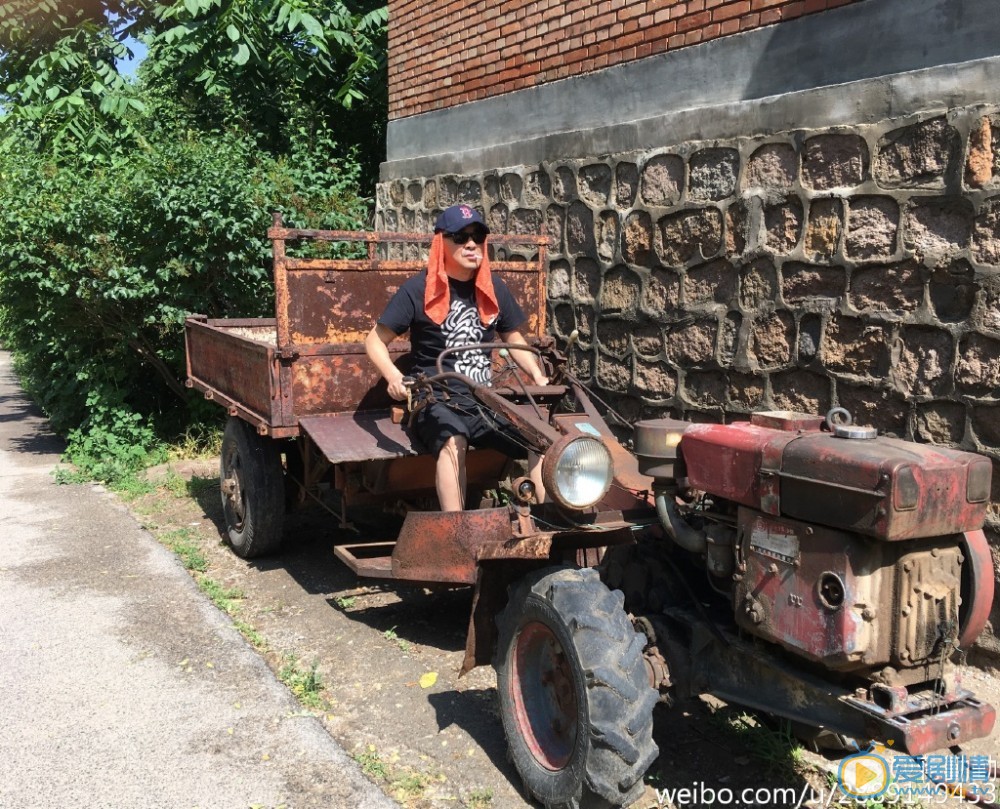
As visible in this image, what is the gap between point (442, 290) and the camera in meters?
4.86

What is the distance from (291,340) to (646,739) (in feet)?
10.5

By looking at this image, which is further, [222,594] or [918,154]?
[222,594]

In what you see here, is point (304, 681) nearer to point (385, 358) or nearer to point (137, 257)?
point (385, 358)

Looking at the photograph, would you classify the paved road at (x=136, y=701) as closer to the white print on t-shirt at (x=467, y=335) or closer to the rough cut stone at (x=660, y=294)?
the white print on t-shirt at (x=467, y=335)

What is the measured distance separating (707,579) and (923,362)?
70.9 inches

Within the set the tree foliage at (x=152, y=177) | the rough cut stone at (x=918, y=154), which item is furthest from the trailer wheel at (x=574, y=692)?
the tree foliage at (x=152, y=177)

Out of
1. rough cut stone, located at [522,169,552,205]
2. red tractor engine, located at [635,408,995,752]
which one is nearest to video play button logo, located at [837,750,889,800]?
red tractor engine, located at [635,408,995,752]

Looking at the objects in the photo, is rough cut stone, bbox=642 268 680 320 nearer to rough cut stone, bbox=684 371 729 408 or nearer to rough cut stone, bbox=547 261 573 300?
rough cut stone, bbox=684 371 729 408

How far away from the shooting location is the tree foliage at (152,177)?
8.00m

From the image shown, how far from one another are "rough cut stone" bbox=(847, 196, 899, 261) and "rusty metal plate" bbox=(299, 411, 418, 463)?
2403 mm

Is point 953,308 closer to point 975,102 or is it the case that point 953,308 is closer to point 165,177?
point 975,102

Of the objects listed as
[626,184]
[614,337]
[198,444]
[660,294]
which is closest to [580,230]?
[626,184]

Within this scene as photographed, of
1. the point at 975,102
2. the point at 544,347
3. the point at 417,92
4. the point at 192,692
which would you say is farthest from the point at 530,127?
the point at 192,692

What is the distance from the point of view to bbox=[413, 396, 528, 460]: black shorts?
4.48 metres
